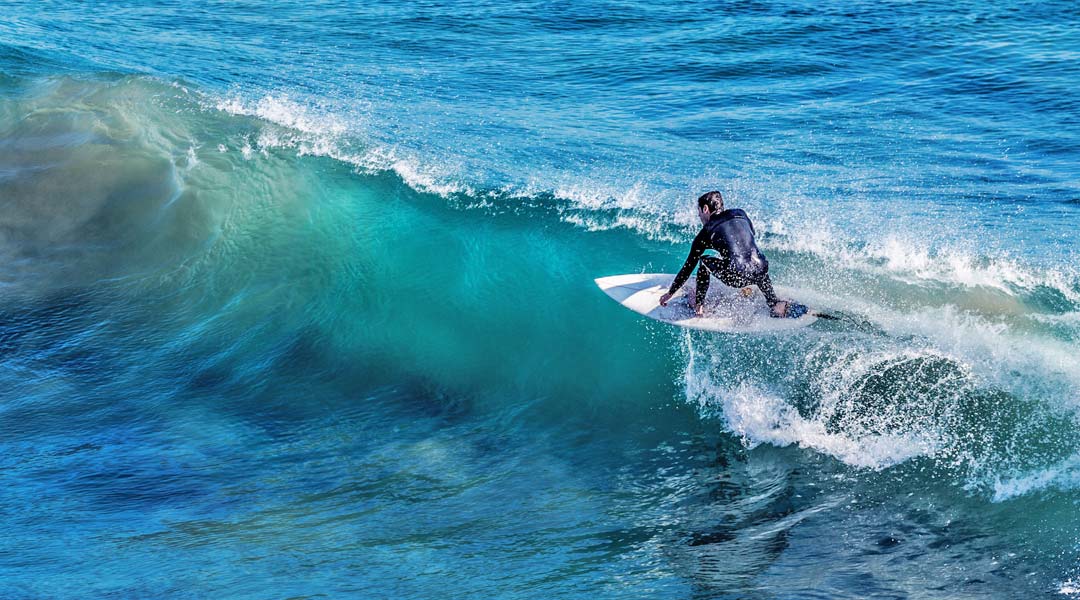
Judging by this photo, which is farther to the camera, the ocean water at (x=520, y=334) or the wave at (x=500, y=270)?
the wave at (x=500, y=270)

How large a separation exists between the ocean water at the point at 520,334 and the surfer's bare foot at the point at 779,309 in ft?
0.96

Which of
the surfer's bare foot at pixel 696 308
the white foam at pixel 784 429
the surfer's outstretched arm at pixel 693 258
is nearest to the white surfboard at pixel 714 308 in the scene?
the surfer's bare foot at pixel 696 308

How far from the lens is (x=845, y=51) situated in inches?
864

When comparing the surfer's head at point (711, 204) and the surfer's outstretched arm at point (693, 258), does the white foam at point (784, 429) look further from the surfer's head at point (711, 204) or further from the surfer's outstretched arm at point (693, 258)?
the surfer's head at point (711, 204)

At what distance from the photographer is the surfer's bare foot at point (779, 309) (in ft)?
33.8

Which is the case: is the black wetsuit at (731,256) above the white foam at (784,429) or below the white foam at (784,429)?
above

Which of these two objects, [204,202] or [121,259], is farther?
[204,202]

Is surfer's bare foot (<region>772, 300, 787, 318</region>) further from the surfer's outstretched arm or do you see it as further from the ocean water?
the surfer's outstretched arm

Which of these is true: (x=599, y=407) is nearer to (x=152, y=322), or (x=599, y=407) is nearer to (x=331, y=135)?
(x=152, y=322)

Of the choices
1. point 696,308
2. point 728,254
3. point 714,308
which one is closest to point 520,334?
point 696,308

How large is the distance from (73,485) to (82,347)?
2.98m

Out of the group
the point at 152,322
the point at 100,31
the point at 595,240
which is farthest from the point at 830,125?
the point at 100,31

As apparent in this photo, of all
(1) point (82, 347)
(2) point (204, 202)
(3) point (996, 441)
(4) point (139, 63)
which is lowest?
(3) point (996, 441)

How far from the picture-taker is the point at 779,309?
406 inches
